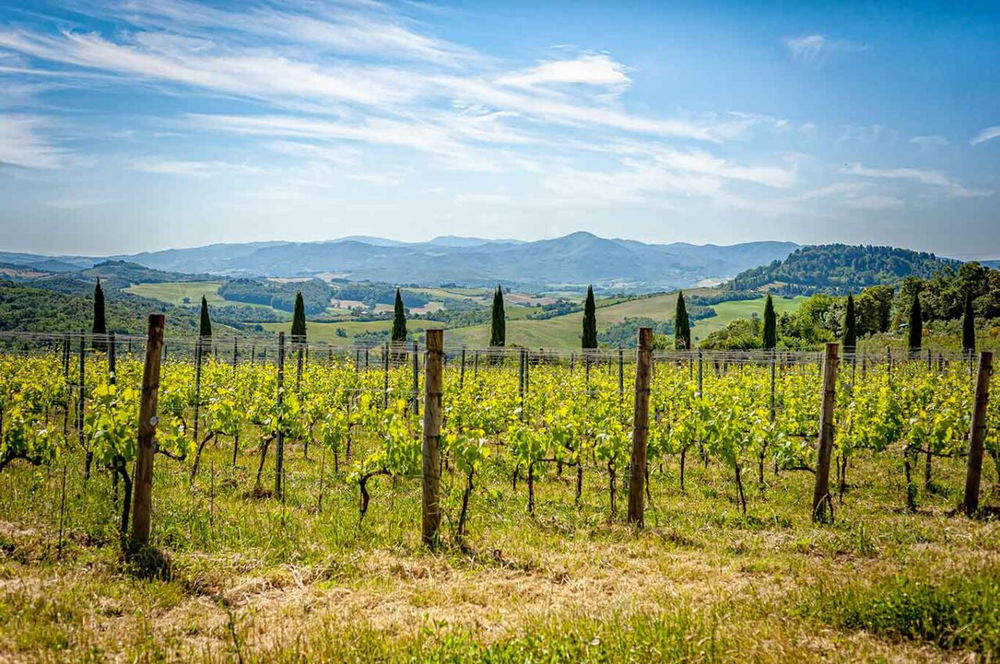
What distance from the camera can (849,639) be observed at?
14.1ft

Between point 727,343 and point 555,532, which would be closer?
point 555,532

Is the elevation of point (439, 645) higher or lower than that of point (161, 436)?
lower

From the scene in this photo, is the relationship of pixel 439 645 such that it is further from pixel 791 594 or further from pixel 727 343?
pixel 727 343

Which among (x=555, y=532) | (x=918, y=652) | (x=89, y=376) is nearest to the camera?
(x=918, y=652)

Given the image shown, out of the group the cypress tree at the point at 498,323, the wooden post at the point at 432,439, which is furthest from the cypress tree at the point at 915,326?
the wooden post at the point at 432,439

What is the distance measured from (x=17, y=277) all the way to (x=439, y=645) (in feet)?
645

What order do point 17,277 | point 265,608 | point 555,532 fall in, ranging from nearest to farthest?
point 265,608 → point 555,532 → point 17,277

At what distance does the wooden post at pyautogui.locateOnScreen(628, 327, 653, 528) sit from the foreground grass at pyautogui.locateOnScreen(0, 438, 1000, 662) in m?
0.37

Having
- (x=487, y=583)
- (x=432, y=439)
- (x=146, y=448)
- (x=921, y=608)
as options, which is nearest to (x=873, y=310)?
(x=921, y=608)

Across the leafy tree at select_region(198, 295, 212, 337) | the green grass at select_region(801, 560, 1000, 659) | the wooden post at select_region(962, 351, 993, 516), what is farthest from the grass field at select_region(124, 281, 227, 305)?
the green grass at select_region(801, 560, 1000, 659)

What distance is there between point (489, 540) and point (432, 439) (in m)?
1.37

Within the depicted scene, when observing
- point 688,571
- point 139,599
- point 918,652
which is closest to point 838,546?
point 688,571

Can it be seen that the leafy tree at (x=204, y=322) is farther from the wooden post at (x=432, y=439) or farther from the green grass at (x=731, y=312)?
the green grass at (x=731, y=312)

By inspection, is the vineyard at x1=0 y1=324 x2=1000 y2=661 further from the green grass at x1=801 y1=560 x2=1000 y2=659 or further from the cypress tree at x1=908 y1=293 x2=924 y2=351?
the cypress tree at x1=908 y1=293 x2=924 y2=351
